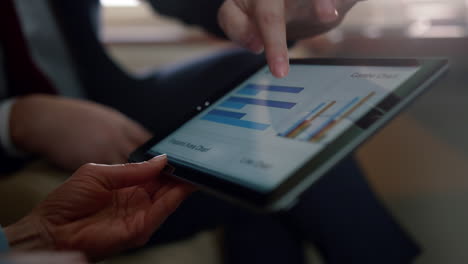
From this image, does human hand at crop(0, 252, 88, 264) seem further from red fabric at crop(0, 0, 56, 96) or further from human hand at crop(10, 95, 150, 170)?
red fabric at crop(0, 0, 56, 96)

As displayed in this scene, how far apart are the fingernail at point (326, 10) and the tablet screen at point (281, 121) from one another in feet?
0.20

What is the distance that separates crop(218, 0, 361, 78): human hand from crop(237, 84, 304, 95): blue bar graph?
0.05 ft

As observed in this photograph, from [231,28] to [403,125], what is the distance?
2.32 ft

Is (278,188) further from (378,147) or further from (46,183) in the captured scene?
(378,147)

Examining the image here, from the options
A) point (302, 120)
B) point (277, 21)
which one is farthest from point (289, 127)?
point (277, 21)

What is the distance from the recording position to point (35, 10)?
68 cm

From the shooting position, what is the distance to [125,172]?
38 cm

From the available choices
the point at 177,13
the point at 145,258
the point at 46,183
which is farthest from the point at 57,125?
the point at 177,13

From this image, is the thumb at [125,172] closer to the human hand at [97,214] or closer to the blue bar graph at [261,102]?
the human hand at [97,214]

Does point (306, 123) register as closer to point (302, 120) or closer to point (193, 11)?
point (302, 120)

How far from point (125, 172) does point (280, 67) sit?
0.68 ft

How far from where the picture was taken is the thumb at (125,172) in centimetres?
38

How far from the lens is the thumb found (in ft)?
1.24

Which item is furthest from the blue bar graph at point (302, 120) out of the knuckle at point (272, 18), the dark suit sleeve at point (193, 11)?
the dark suit sleeve at point (193, 11)
